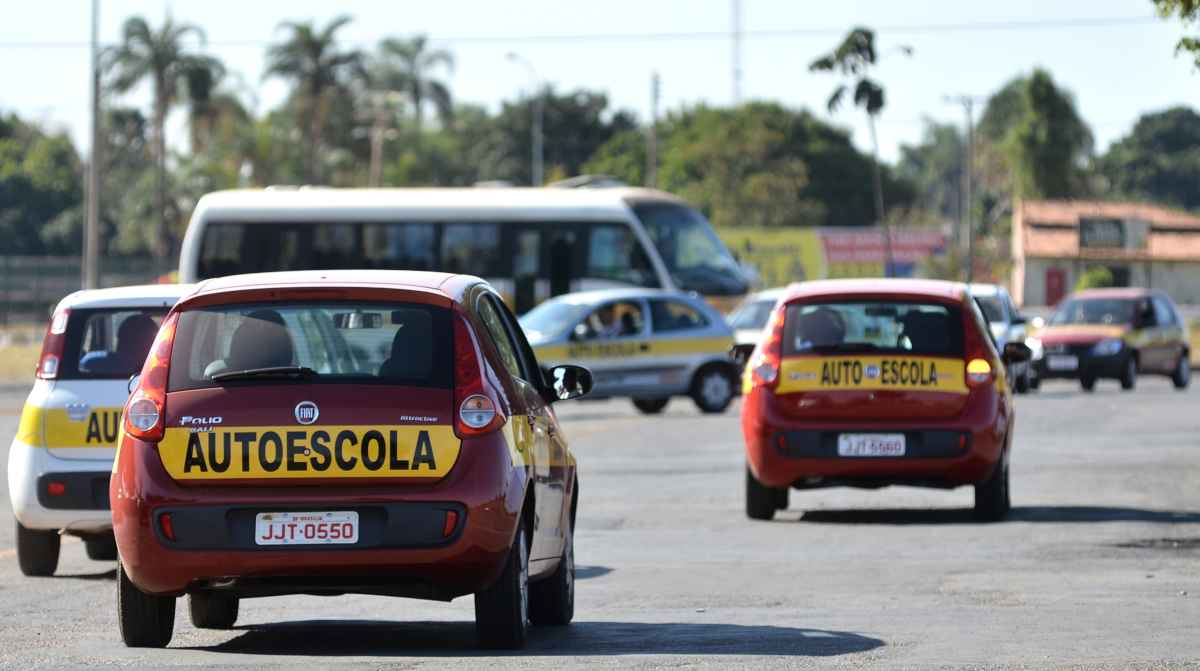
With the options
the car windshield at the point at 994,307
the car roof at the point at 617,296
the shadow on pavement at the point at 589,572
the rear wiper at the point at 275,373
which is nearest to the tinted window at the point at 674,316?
the car roof at the point at 617,296

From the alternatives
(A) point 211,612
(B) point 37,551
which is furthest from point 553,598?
(B) point 37,551

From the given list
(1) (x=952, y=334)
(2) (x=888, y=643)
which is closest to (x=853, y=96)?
(1) (x=952, y=334)

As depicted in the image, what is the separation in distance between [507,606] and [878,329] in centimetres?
733

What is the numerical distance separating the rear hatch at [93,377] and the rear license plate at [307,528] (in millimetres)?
4139

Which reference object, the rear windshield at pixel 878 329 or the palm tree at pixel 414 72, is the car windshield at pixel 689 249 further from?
the palm tree at pixel 414 72

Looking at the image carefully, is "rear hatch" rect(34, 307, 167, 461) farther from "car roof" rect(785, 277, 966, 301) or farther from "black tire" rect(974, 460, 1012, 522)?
"black tire" rect(974, 460, 1012, 522)

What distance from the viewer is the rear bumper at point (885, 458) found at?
1528 centimetres

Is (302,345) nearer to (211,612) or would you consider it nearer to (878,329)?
(211,612)

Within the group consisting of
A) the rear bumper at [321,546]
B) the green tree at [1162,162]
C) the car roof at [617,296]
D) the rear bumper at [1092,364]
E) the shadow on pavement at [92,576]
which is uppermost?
the green tree at [1162,162]

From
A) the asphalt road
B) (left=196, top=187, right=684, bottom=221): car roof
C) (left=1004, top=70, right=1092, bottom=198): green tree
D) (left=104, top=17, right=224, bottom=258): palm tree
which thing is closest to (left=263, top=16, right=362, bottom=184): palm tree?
(left=104, top=17, right=224, bottom=258): palm tree

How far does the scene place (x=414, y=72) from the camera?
99.9 metres

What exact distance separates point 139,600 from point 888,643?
9.41ft

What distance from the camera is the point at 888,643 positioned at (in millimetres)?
9023

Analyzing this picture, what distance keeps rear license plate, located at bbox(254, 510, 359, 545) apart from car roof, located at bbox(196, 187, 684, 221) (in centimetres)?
3105
